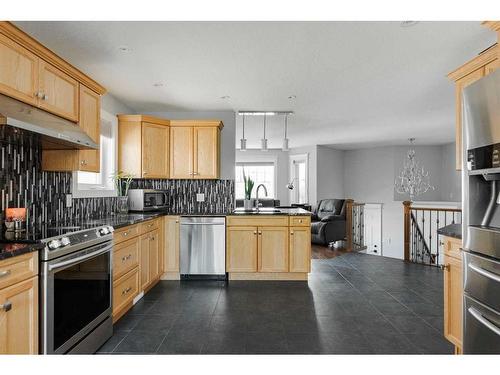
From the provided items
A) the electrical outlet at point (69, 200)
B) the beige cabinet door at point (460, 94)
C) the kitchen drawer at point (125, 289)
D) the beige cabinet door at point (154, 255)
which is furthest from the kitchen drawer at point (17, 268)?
the beige cabinet door at point (460, 94)

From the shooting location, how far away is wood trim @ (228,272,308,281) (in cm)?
408

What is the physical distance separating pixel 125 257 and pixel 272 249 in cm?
186

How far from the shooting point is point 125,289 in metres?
2.88

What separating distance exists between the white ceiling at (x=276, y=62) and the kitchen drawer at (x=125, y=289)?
198cm

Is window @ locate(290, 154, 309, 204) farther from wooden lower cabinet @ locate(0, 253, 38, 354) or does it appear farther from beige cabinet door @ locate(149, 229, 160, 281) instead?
wooden lower cabinet @ locate(0, 253, 38, 354)

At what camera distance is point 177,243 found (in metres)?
4.08

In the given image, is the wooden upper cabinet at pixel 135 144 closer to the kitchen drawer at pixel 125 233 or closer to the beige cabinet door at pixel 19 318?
the kitchen drawer at pixel 125 233

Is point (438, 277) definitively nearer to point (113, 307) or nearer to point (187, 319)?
point (187, 319)

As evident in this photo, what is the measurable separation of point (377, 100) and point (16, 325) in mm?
4248

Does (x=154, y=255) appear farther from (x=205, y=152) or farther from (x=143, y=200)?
(x=205, y=152)

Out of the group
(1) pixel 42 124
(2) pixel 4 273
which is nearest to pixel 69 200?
(1) pixel 42 124

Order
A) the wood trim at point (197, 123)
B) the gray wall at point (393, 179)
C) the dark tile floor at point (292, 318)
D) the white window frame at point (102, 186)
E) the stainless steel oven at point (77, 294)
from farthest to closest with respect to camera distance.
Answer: the gray wall at point (393, 179), the wood trim at point (197, 123), the white window frame at point (102, 186), the dark tile floor at point (292, 318), the stainless steel oven at point (77, 294)

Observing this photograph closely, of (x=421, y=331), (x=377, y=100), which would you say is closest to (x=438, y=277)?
(x=421, y=331)

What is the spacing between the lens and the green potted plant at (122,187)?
13.1 ft
